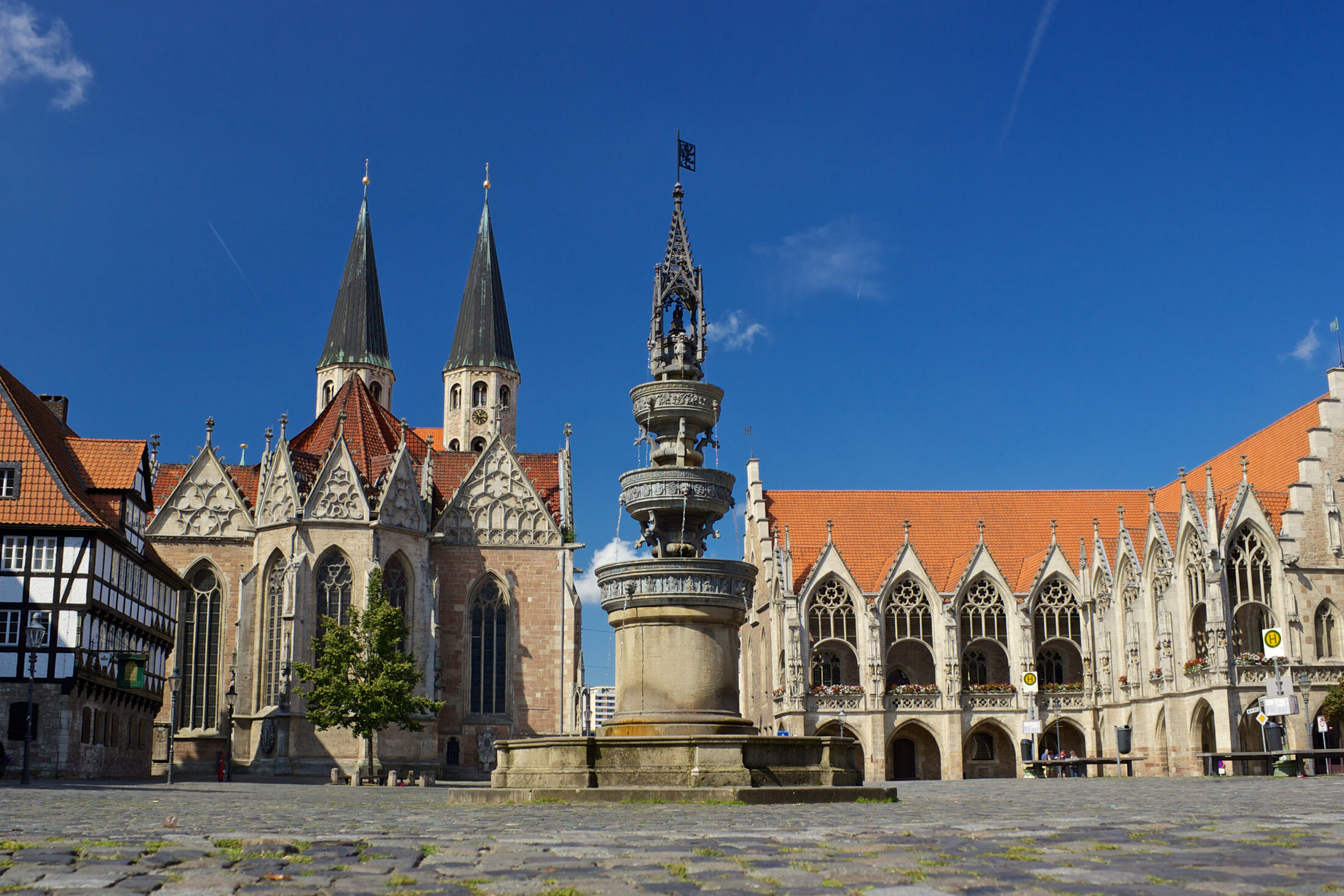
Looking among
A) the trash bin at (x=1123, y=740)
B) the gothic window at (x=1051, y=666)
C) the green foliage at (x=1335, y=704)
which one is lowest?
the trash bin at (x=1123, y=740)

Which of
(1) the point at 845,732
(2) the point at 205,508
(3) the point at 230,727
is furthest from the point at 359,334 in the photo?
(1) the point at 845,732

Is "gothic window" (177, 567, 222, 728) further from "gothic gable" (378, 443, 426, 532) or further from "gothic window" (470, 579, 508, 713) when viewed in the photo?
"gothic window" (470, 579, 508, 713)

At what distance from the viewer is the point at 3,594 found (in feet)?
128

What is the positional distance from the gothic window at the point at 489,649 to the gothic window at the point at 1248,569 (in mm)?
28318

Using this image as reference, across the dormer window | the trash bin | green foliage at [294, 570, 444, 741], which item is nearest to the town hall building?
the trash bin

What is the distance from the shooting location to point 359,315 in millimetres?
75125

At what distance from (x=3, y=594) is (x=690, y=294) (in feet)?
84.5

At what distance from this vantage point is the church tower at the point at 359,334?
74625mm

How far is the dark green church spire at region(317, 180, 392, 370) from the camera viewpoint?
7481cm

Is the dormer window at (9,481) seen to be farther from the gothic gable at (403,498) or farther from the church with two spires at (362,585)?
the gothic gable at (403,498)

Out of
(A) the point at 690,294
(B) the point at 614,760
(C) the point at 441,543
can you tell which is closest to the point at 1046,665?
(C) the point at 441,543

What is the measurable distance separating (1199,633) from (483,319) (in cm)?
4347

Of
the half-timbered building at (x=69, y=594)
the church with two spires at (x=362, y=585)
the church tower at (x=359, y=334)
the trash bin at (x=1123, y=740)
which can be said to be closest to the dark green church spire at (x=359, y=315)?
the church tower at (x=359, y=334)

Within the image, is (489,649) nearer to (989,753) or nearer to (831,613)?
(831,613)
